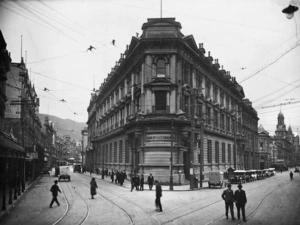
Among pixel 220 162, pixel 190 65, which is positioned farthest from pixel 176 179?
pixel 220 162

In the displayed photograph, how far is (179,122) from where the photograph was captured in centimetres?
3738

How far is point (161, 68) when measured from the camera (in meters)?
39.1

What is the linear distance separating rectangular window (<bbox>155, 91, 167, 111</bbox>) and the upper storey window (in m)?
2.15

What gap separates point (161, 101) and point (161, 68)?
156 inches

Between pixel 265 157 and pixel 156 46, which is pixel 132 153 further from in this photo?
pixel 265 157

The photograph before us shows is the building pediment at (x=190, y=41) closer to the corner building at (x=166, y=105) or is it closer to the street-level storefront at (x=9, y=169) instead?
the corner building at (x=166, y=105)

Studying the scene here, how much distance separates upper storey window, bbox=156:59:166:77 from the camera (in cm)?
3888

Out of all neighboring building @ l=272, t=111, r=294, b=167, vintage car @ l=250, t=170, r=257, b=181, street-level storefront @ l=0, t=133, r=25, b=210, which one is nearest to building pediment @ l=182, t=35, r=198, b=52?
vintage car @ l=250, t=170, r=257, b=181

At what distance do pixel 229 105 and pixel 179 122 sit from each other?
2594cm

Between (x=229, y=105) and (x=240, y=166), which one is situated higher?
(x=229, y=105)

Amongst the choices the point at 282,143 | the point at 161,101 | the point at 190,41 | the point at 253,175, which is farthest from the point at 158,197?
the point at 282,143

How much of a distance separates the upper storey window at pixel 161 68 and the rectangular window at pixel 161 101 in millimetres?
2152

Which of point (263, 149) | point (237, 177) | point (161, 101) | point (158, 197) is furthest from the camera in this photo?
point (263, 149)

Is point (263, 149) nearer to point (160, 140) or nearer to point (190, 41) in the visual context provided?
point (190, 41)
